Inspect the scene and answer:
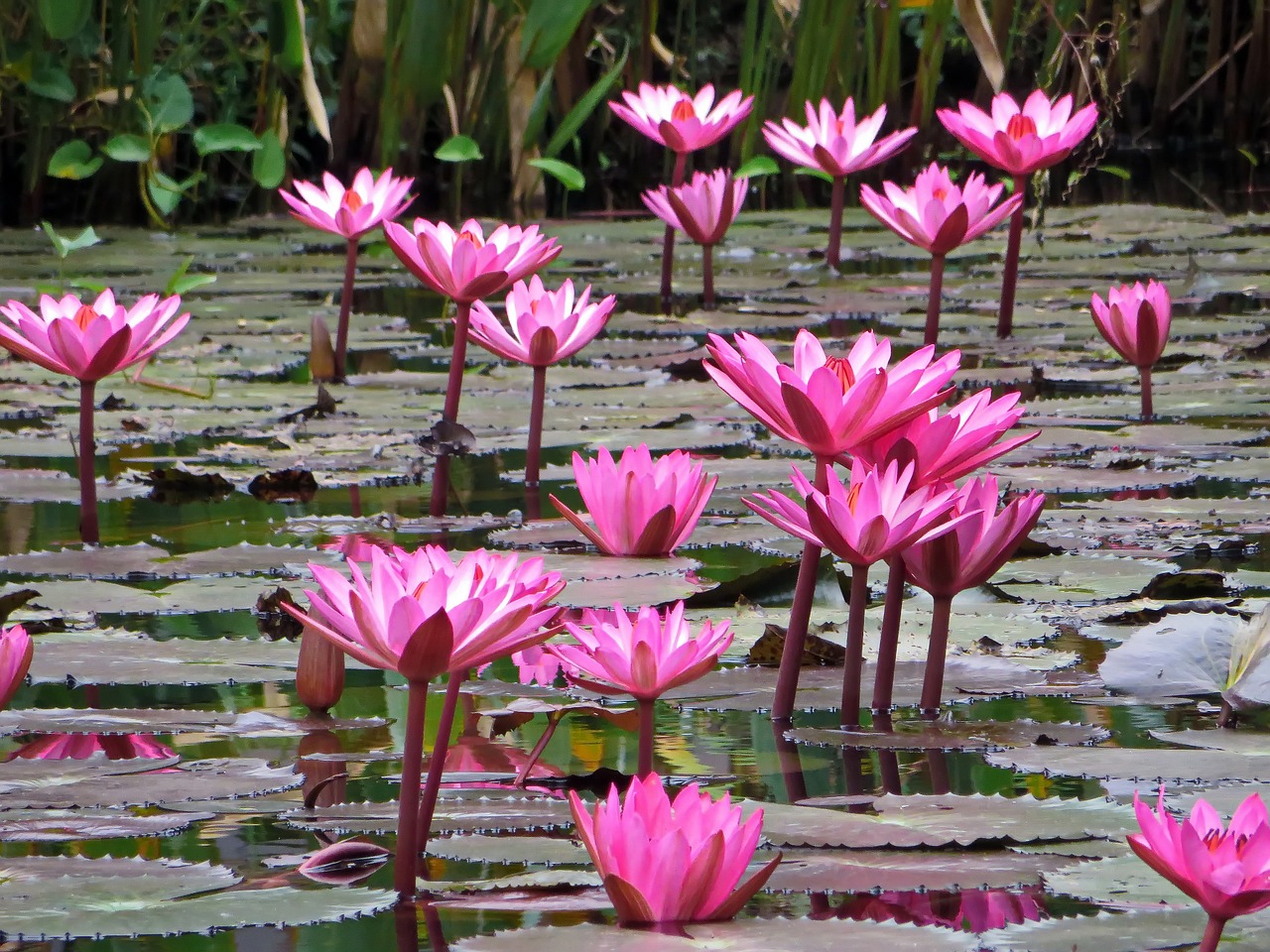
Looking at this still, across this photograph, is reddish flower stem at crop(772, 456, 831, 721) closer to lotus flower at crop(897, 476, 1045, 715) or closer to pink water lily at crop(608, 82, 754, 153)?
lotus flower at crop(897, 476, 1045, 715)

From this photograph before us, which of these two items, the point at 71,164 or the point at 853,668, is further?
the point at 71,164

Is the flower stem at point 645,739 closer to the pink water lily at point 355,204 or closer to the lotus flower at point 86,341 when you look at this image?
the lotus flower at point 86,341

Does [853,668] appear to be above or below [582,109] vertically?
below

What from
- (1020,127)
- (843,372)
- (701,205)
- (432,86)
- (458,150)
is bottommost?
(843,372)

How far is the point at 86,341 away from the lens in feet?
5.60

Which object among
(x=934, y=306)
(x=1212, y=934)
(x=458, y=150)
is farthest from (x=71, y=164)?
(x=1212, y=934)

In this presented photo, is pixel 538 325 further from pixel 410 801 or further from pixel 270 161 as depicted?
pixel 270 161

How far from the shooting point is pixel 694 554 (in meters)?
1.80

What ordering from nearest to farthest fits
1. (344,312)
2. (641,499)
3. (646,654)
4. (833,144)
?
1. (646,654)
2. (641,499)
3. (344,312)
4. (833,144)

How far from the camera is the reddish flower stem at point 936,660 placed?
1.21 m

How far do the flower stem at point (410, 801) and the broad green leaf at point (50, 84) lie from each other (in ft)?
14.8

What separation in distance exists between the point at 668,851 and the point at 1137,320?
5.51 feet

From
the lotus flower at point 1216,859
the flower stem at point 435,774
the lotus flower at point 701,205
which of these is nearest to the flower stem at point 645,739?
the flower stem at point 435,774

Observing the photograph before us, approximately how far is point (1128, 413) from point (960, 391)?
0.32 meters
